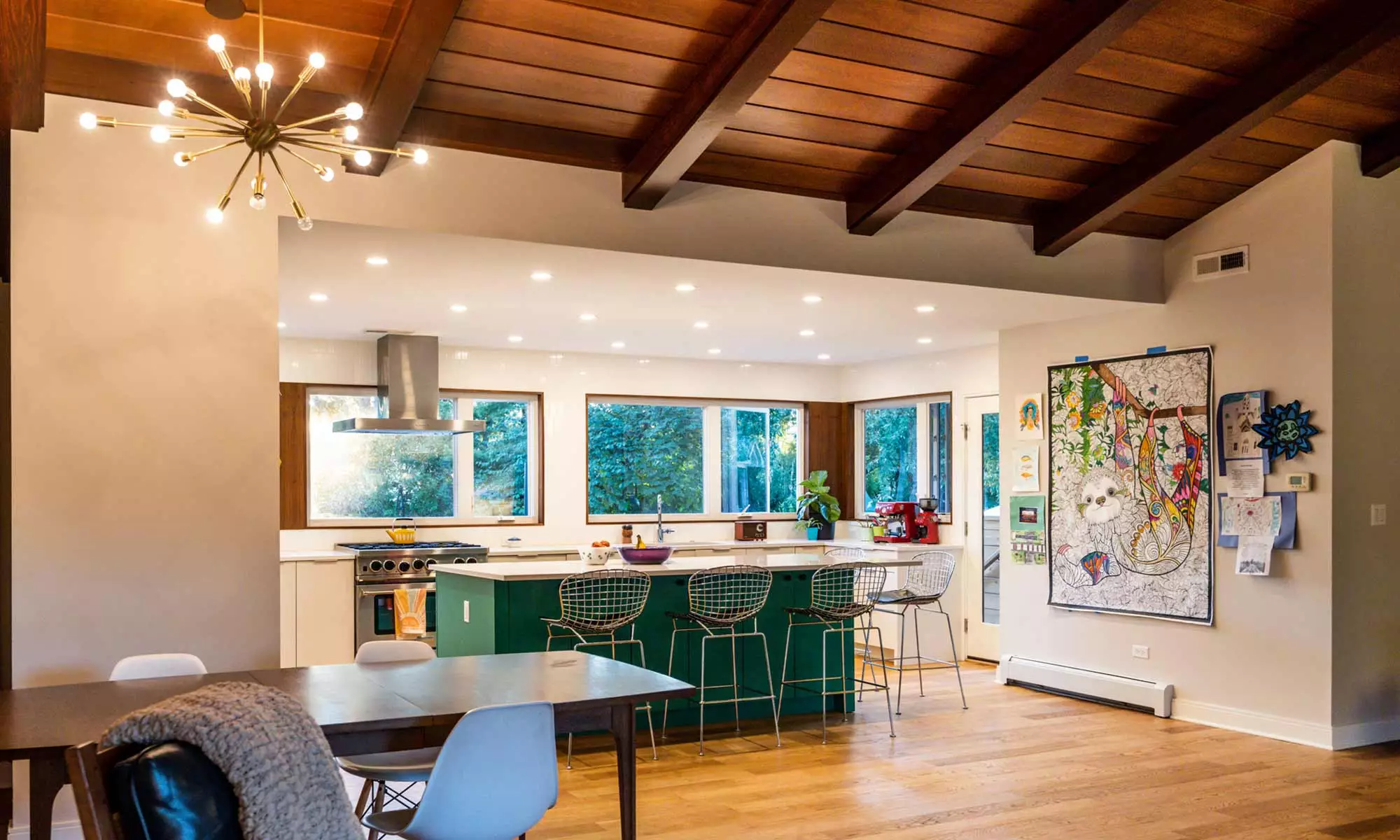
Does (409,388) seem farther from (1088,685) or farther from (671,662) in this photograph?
(1088,685)

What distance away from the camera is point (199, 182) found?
4.30 m

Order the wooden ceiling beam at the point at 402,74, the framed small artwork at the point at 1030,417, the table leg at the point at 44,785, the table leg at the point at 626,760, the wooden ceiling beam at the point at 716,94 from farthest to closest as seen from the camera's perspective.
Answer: the framed small artwork at the point at 1030,417 < the wooden ceiling beam at the point at 716,94 < the wooden ceiling beam at the point at 402,74 < the table leg at the point at 626,760 < the table leg at the point at 44,785

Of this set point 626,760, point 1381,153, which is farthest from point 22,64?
point 1381,153

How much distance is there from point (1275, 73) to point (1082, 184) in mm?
1160

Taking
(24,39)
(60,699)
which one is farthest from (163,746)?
(24,39)

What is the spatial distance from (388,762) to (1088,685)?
4662 mm

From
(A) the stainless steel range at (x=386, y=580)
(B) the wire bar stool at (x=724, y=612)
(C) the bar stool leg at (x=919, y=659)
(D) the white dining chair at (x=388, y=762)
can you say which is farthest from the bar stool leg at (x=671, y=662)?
(A) the stainless steel range at (x=386, y=580)

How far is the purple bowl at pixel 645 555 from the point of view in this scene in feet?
20.8

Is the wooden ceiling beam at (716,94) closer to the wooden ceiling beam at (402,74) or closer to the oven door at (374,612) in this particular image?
the wooden ceiling beam at (402,74)

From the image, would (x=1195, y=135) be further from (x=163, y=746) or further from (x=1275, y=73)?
(x=163, y=746)

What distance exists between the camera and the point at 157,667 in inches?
144

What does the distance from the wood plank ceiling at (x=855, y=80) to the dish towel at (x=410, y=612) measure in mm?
3790

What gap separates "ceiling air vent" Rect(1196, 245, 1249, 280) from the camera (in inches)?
241

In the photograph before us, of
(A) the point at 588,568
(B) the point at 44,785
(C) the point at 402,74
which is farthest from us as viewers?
(A) the point at 588,568
